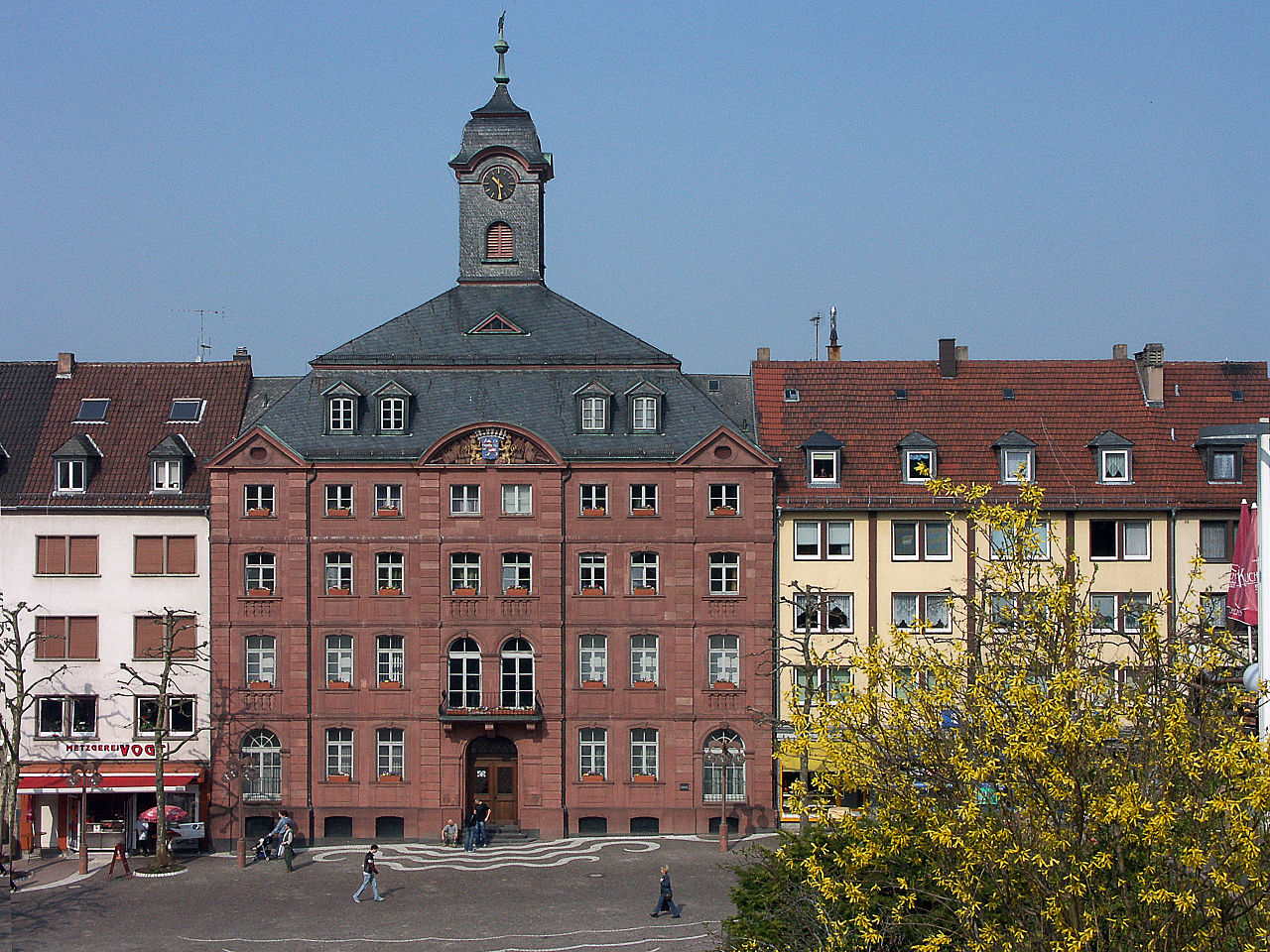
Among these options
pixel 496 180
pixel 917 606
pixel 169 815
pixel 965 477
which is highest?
pixel 496 180

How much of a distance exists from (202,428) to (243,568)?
6.41m

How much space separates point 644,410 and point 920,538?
1059 cm

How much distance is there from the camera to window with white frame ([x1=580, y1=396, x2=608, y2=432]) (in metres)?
54.9

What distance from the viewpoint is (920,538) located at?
5494cm

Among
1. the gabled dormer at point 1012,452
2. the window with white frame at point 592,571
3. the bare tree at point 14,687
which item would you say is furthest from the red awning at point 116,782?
the gabled dormer at point 1012,452

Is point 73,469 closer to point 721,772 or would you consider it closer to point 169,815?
point 169,815

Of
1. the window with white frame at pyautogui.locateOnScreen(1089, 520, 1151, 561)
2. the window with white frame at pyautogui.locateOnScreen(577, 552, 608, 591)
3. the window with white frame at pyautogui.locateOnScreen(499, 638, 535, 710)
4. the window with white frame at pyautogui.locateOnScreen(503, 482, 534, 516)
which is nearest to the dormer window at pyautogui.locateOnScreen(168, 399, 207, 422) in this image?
the window with white frame at pyautogui.locateOnScreen(503, 482, 534, 516)

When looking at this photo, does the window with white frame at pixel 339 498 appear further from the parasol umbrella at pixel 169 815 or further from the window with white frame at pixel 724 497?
the window with white frame at pixel 724 497

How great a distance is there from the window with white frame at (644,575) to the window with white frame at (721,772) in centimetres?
542

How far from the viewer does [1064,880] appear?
1955 centimetres

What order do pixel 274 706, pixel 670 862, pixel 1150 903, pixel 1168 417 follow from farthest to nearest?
pixel 1168 417
pixel 274 706
pixel 670 862
pixel 1150 903

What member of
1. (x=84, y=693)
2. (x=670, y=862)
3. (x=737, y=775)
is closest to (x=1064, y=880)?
(x=670, y=862)

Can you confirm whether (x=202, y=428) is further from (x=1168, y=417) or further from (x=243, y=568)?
(x=1168, y=417)

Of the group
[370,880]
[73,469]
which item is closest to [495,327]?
[73,469]
